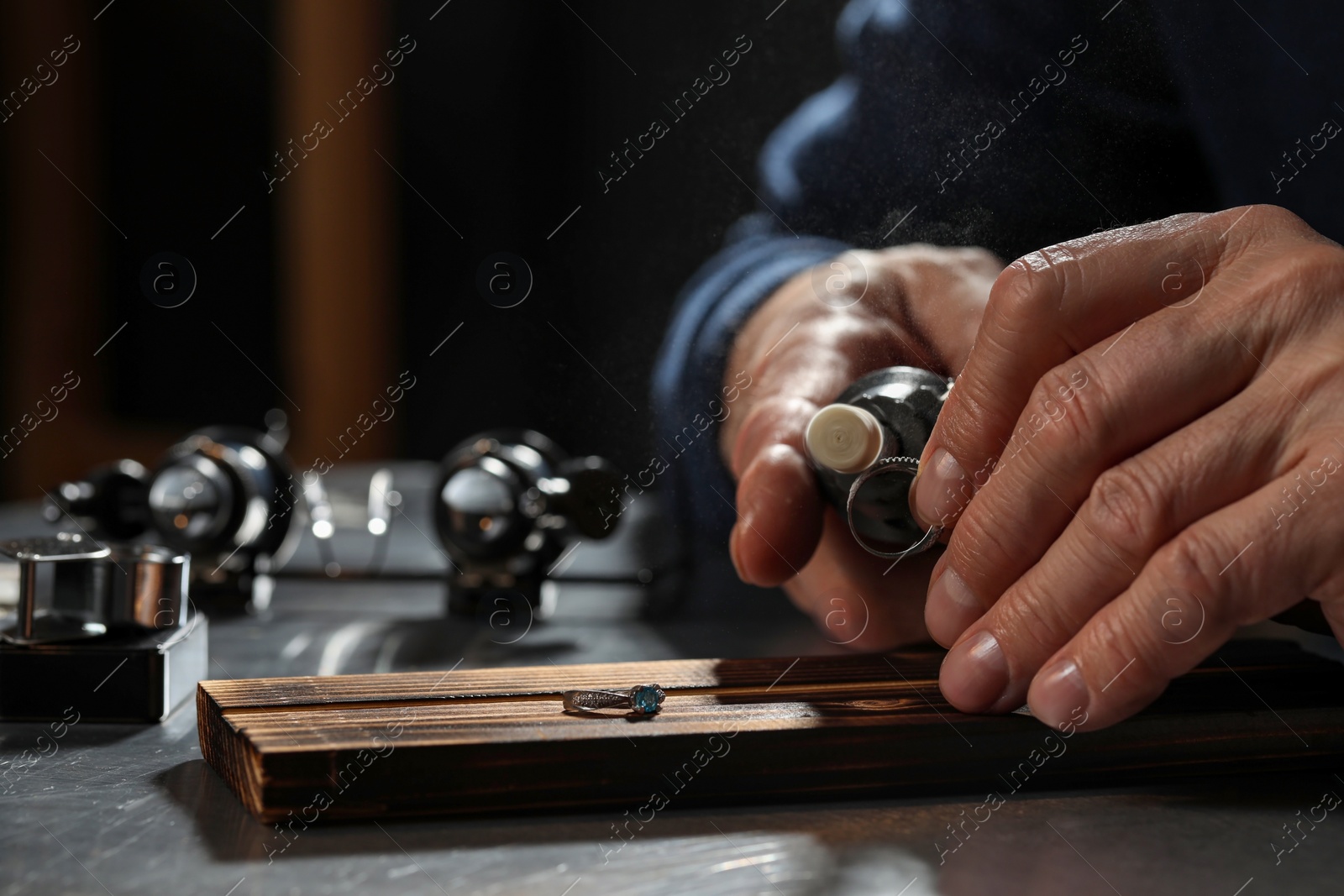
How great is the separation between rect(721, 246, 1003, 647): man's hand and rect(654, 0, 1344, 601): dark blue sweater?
2 cm

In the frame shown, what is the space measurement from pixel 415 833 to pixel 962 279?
1.27ft

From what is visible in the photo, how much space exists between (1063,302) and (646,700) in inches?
10.3

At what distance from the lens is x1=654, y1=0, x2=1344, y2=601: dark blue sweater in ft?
1.90

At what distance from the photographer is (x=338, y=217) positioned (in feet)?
10.7

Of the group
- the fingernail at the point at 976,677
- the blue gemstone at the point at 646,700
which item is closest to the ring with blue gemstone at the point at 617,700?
the blue gemstone at the point at 646,700

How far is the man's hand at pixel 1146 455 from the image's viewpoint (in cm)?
48

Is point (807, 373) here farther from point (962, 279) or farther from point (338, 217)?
point (338, 217)

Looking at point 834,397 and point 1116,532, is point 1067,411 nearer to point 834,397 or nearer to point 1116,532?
point 1116,532

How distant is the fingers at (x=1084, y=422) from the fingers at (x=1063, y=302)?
0.04ft

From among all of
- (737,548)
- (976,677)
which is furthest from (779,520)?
(976,677)

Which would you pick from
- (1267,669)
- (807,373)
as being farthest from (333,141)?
(1267,669)

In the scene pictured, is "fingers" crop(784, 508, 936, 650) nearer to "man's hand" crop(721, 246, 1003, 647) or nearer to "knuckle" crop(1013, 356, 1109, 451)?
"man's hand" crop(721, 246, 1003, 647)

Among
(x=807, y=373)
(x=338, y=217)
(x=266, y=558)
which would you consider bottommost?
(x=807, y=373)

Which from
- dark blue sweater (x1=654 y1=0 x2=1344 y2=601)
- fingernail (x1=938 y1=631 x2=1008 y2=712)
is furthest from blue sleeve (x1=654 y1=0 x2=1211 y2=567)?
fingernail (x1=938 y1=631 x2=1008 y2=712)
